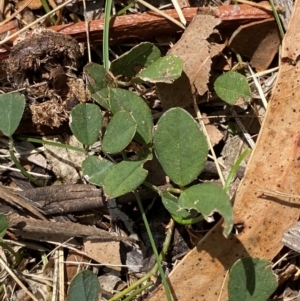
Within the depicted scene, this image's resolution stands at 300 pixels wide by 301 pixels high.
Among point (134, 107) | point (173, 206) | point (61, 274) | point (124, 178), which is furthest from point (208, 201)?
point (61, 274)

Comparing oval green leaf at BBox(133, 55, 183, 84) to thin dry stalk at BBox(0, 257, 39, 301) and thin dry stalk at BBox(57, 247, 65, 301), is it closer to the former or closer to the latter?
thin dry stalk at BBox(57, 247, 65, 301)

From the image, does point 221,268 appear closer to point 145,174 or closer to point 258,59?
point 145,174

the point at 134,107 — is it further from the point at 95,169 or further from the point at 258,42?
the point at 258,42

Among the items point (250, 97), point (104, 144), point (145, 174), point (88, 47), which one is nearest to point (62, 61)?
point (88, 47)

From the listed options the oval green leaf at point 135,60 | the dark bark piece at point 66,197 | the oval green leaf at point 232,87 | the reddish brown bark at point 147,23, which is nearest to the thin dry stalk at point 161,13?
the reddish brown bark at point 147,23

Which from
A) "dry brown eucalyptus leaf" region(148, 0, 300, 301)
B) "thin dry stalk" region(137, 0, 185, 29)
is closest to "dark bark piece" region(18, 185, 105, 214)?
"dry brown eucalyptus leaf" region(148, 0, 300, 301)
